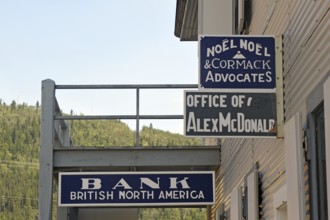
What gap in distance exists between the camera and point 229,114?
757 cm

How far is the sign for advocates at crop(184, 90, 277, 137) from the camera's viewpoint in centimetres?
748

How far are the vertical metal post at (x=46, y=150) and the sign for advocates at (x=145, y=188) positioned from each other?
689mm

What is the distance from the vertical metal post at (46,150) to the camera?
12.9 m

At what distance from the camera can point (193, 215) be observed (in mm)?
43406

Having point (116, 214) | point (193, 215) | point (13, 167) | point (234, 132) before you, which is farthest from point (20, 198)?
point (234, 132)

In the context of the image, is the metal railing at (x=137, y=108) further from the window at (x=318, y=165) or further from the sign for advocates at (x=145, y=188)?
the window at (x=318, y=165)

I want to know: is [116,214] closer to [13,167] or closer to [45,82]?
[45,82]

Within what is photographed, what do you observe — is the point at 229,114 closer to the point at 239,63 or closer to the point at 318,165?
the point at 239,63

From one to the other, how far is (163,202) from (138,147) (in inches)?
42.9

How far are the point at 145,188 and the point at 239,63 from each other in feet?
17.3

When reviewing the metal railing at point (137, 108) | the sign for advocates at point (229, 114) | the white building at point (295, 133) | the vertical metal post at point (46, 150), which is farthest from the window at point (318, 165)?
the vertical metal post at point (46, 150)

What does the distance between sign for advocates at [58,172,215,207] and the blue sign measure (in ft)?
16.1

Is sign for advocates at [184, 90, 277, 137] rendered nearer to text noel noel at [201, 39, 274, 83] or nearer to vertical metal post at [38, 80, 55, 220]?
text noel noel at [201, 39, 274, 83]

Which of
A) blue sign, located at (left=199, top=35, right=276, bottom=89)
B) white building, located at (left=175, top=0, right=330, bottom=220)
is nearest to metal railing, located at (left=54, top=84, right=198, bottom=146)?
white building, located at (left=175, top=0, right=330, bottom=220)
